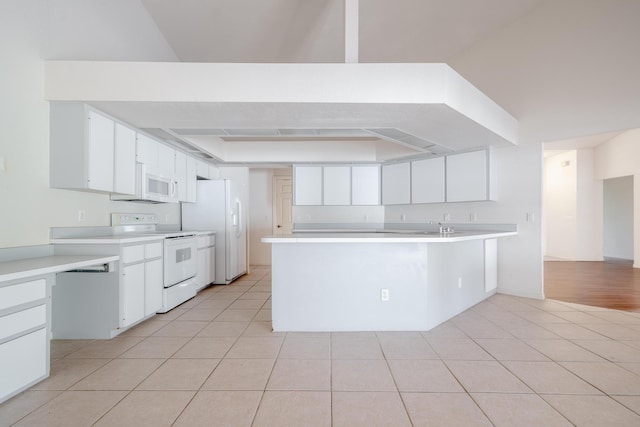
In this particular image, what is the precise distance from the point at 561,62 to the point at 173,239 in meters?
5.55

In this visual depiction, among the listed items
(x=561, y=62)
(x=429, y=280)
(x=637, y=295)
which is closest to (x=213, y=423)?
(x=429, y=280)

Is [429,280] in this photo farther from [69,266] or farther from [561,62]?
[561,62]

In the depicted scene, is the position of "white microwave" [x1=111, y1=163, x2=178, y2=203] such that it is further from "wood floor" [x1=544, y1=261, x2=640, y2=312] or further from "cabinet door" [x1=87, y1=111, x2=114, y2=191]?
"wood floor" [x1=544, y1=261, x2=640, y2=312]

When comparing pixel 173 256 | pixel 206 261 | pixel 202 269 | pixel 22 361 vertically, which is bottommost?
pixel 22 361

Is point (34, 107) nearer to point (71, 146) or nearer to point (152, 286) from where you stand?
point (71, 146)

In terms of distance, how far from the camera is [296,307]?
3.13 meters

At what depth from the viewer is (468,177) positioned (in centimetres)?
487

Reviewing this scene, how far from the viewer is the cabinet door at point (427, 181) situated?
17.1 feet

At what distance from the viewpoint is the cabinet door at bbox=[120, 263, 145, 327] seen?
3.01 m

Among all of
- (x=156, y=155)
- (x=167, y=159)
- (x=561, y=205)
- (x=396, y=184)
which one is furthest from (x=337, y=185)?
(x=561, y=205)

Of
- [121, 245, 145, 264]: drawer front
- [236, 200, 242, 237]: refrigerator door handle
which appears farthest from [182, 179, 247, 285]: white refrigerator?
[121, 245, 145, 264]: drawer front

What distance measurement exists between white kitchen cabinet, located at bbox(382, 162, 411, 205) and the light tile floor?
2.80 meters

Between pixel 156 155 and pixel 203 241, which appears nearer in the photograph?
pixel 156 155

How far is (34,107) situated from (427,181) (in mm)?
5133
